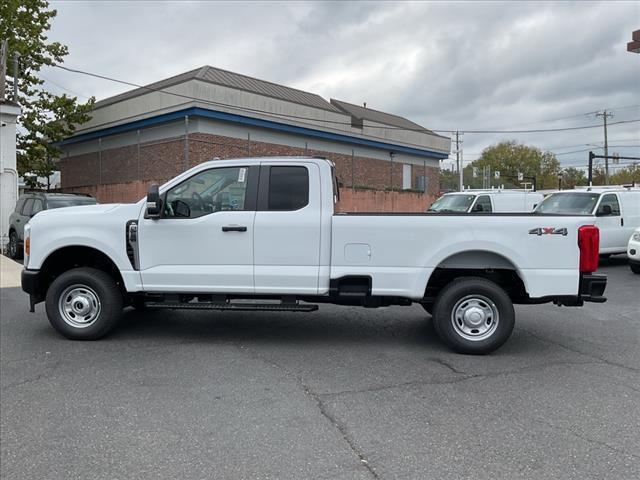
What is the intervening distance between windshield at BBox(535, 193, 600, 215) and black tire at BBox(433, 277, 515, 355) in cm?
879

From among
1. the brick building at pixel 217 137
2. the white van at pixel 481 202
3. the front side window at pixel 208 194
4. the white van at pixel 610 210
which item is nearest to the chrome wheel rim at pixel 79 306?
the front side window at pixel 208 194

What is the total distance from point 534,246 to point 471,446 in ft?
8.78

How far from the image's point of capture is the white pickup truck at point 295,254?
18.3ft

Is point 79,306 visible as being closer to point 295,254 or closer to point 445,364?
point 295,254

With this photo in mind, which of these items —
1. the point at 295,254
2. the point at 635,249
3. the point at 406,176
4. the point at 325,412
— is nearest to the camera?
the point at 325,412

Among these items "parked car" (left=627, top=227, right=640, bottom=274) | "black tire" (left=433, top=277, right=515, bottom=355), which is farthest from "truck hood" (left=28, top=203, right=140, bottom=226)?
"parked car" (left=627, top=227, right=640, bottom=274)

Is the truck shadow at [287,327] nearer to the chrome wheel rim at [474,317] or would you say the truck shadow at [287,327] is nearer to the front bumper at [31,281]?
the chrome wheel rim at [474,317]

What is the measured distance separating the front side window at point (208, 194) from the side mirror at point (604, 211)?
10.2 m

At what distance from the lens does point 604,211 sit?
12.8m

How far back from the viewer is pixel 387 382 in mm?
4844

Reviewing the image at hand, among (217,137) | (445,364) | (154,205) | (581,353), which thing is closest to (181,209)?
(154,205)

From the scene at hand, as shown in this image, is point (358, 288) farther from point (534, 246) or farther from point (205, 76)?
point (205, 76)

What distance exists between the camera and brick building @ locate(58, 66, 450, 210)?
2466 cm

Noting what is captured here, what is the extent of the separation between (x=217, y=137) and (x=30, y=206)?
12.0m
